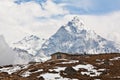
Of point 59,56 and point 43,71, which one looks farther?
point 59,56

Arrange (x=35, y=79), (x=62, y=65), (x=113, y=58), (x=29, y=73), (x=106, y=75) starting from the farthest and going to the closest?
(x=113, y=58), (x=62, y=65), (x=29, y=73), (x=106, y=75), (x=35, y=79)

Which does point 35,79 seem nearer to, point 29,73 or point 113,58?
point 29,73

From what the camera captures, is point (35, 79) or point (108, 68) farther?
point (108, 68)

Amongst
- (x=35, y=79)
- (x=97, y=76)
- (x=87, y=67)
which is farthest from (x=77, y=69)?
(x=35, y=79)

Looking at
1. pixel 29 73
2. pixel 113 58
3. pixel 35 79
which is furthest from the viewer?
pixel 113 58

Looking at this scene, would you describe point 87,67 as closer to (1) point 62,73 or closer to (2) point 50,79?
(1) point 62,73

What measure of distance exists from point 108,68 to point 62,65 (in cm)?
870

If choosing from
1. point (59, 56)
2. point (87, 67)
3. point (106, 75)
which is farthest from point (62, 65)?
point (59, 56)

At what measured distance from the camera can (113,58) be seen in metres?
72.1

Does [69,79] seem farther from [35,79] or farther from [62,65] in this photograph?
[62,65]

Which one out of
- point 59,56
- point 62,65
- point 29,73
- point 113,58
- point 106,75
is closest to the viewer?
point 106,75

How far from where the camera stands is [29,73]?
2329 inches

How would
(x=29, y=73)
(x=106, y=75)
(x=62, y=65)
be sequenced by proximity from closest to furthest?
1. (x=106, y=75)
2. (x=29, y=73)
3. (x=62, y=65)

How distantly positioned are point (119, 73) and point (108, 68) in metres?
4.60
